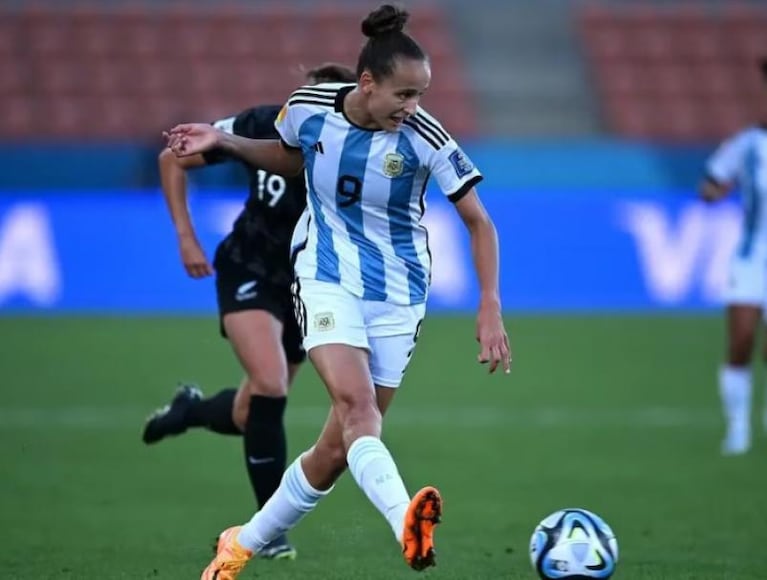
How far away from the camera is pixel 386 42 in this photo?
5.67 m

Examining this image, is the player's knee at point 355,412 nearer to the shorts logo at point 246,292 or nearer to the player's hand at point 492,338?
the player's hand at point 492,338

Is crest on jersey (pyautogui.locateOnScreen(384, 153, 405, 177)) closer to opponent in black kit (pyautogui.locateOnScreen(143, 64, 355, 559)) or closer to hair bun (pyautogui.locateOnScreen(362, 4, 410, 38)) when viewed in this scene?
hair bun (pyautogui.locateOnScreen(362, 4, 410, 38))

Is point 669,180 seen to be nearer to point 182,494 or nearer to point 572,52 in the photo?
point 572,52

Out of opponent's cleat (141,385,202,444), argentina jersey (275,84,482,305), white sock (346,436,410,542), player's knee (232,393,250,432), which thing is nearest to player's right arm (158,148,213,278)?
player's knee (232,393,250,432)

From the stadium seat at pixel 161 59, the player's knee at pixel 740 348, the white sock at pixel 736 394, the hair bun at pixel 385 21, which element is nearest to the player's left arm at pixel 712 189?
the player's knee at pixel 740 348

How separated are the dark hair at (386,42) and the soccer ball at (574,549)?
1.71 metres

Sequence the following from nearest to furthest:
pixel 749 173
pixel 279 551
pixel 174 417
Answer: pixel 279 551 → pixel 174 417 → pixel 749 173

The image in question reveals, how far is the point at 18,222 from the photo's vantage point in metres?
17.1

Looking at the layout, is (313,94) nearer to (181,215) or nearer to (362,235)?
(362,235)

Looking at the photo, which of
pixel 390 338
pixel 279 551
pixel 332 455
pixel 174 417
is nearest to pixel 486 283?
pixel 390 338

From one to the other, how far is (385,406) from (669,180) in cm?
1686

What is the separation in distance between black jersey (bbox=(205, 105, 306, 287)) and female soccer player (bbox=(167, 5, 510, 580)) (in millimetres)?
1297

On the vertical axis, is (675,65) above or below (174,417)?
above

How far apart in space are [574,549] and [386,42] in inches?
75.3
